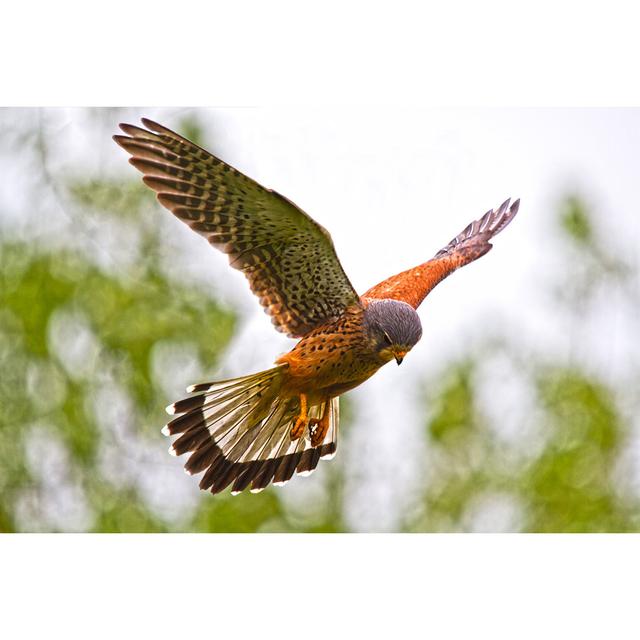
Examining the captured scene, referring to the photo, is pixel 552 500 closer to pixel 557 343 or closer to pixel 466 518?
pixel 466 518

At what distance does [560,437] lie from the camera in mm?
8984

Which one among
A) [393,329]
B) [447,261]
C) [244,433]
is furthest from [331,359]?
[447,261]

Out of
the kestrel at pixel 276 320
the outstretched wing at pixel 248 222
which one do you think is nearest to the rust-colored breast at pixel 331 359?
the kestrel at pixel 276 320

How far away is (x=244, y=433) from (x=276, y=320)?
1.67 feet

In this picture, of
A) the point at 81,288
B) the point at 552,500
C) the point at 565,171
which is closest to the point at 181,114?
the point at 81,288

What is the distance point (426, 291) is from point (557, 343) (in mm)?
3829

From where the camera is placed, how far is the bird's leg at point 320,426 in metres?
4.72

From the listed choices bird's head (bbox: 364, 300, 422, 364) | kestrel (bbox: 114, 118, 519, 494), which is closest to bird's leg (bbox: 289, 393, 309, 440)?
kestrel (bbox: 114, 118, 519, 494)

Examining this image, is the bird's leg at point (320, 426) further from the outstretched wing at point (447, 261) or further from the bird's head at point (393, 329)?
the outstretched wing at point (447, 261)

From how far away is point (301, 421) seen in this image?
15.0 ft

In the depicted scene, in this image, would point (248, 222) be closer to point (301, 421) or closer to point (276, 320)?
point (276, 320)

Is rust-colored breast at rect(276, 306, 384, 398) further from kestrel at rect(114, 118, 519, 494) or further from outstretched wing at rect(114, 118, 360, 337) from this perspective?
outstretched wing at rect(114, 118, 360, 337)

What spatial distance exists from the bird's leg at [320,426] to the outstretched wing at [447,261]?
540mm

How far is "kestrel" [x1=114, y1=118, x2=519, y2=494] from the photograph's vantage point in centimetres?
416
